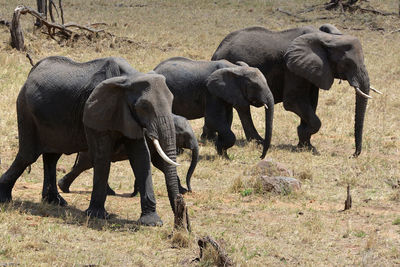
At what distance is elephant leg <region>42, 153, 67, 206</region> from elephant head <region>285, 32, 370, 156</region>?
6512mm

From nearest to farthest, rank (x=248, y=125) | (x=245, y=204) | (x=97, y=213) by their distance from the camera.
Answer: (x=97, y=213) < (x=245, y=204) < (x=248, y=125)

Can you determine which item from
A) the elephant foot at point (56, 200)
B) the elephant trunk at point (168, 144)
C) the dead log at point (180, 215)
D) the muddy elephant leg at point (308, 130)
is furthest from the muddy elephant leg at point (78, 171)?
the muddy elephant leg at point (308, 130)

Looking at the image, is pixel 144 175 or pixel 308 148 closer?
pixel 144 175

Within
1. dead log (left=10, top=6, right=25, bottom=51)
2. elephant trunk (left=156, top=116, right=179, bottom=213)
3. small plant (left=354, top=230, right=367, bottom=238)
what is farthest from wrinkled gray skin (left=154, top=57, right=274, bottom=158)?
dead log (left=10, top=6, right=25, bottom=51)

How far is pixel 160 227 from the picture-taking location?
888 cm

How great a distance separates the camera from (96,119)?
8852mm

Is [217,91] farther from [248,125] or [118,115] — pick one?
[118,115]

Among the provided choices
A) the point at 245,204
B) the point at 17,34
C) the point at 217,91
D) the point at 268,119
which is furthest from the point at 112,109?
the point at 17,34

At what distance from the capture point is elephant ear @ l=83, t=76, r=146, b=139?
867cm

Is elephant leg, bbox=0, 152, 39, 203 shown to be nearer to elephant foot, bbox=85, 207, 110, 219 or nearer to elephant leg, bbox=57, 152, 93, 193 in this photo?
elephant leg, bbox=57, 152, 93, 193

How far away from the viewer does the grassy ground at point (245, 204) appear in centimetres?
788

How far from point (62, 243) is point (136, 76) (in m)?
2.18

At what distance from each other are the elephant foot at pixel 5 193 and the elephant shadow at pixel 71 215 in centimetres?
11

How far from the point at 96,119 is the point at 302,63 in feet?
24.0
